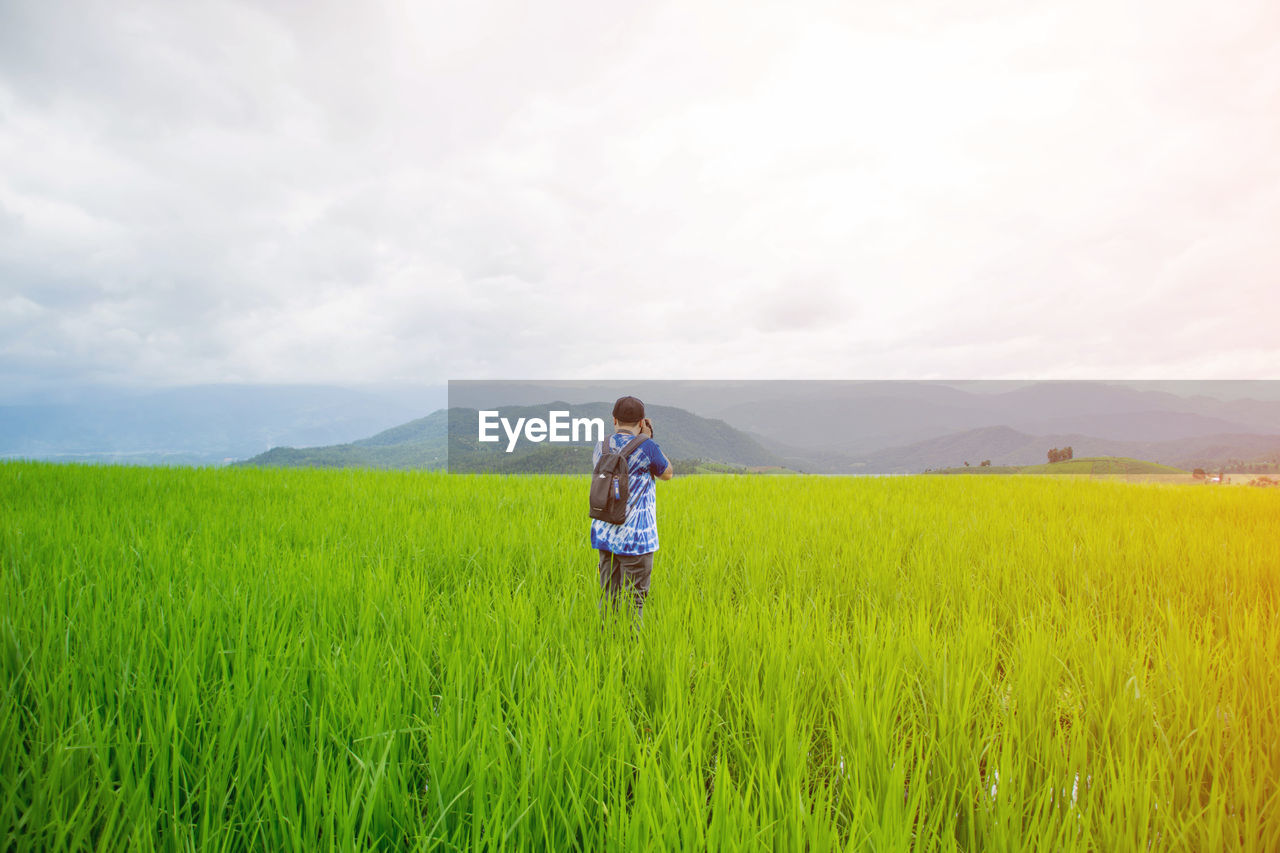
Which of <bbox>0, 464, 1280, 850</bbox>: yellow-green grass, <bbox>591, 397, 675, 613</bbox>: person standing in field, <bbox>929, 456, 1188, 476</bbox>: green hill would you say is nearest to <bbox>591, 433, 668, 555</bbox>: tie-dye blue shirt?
<bbox>591, 397, 675, 613</bbox>: person standing in field

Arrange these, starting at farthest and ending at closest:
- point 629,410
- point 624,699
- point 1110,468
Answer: point 1110,468 → point 629,410 → point 624,699

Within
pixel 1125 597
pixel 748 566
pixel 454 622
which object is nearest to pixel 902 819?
pixel 454 622

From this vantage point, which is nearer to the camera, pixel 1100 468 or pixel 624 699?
pixel 624 699

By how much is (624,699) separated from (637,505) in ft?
4.57

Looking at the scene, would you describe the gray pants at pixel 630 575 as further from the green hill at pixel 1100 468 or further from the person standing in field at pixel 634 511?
the green hill at pixel 1100 468

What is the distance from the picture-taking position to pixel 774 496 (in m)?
9.38

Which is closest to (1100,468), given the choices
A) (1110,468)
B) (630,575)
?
(1110,468)

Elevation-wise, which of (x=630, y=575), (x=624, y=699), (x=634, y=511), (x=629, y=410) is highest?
(x=629, y=410)

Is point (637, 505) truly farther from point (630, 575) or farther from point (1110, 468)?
point (1110, 468)

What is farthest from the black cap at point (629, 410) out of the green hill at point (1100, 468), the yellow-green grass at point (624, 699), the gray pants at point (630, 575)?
the green hill at point (1100, 468)

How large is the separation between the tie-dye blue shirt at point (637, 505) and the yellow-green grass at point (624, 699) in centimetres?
43

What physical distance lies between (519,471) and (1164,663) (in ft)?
36.7

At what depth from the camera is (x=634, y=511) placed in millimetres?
3617

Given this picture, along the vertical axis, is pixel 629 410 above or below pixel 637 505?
above
